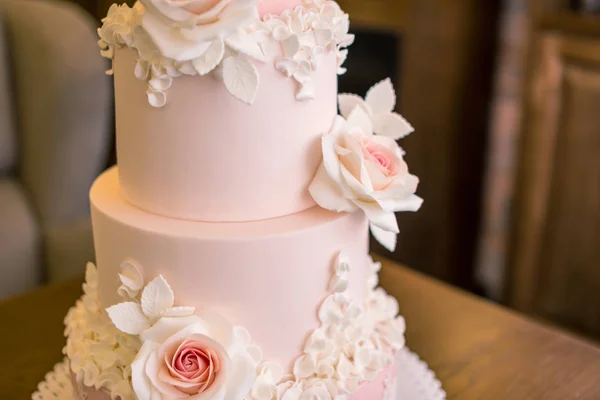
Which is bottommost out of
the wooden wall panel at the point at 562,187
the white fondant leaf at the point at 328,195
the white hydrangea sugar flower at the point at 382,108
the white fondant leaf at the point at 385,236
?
the wooden wall panel at the point at 562,187

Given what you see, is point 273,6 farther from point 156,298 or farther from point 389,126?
point 156,298

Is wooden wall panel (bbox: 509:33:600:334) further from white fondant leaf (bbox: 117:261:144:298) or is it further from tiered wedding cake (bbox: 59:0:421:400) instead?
white fondant leaf (bbox: 117:261:144:298)

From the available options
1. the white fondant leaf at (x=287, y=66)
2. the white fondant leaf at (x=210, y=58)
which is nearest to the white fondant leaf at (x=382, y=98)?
the white fondant leaf at (x=287, y=66)

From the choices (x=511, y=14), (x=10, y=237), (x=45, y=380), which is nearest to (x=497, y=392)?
(x=45, y=380)

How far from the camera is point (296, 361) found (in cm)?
91

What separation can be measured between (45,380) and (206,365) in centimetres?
51

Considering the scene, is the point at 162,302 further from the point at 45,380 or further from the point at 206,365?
the point at 45,380

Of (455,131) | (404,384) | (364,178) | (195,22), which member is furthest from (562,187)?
(195,22)

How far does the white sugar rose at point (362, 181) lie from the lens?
0.88 meters

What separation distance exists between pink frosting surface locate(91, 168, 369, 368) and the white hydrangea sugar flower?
164 millimetres

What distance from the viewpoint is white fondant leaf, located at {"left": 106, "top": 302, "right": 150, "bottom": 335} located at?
0.85m

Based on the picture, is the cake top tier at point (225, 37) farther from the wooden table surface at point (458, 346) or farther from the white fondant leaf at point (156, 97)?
the wooden table surface at point (458, 346)

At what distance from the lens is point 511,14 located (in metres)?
2.42

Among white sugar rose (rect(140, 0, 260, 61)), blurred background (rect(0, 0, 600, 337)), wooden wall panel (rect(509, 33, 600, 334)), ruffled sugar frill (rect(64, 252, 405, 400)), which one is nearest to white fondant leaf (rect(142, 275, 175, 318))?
ruffled sugar frill (rect(64, 252, 405, 400))
